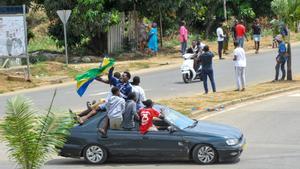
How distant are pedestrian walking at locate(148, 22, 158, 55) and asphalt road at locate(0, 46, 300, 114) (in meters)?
4.61

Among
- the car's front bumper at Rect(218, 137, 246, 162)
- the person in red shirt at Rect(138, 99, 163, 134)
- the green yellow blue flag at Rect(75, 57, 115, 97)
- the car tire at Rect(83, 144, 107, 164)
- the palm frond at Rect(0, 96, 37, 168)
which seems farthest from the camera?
the green yellow blue flag at Rect(75, 57, 115, 97)

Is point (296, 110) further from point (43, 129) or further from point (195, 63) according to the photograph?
point (43, 129)

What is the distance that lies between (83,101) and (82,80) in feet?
28.5

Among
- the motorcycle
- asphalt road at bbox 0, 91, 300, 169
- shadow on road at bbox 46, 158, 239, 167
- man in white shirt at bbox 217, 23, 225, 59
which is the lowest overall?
shadow on road at bbox 46, 158, 239, 167

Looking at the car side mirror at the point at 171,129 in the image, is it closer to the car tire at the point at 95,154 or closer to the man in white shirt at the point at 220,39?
the car tire at the point at 95,154

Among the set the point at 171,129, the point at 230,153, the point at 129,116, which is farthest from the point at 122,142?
the point at 230,153

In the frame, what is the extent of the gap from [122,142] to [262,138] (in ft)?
14.0

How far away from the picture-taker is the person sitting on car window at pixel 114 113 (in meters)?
15.0

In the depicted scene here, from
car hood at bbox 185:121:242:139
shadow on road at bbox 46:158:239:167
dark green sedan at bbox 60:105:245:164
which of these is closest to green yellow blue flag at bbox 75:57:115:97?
dark green sedan at bbox 60:105:245:164

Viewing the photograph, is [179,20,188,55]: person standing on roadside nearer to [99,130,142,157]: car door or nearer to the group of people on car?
the group of people on car

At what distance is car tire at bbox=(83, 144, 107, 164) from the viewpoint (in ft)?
49.8

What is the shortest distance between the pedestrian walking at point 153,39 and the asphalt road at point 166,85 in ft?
15.1

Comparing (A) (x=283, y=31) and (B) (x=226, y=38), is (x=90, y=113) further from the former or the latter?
(B) (x=226, y=38)

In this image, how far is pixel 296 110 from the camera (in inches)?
858
